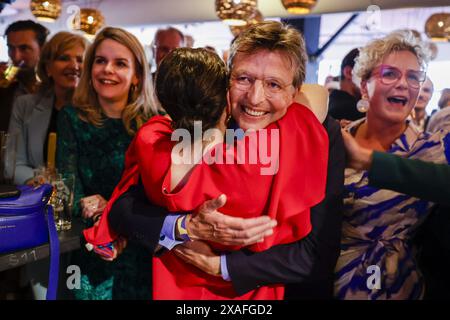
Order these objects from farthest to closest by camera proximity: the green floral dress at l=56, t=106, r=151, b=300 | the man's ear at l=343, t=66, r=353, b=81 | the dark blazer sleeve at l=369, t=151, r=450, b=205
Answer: the green floral dress at l=56, t=106, r=151, b=300, the man's ear at l=343, t=66, r=353, b=81, the dark blazer sleeve at l=369, t=151, r=450, b=205

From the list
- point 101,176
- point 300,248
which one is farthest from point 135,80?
point 300,248

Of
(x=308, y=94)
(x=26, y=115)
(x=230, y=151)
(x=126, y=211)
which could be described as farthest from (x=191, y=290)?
(x=26, y=115)

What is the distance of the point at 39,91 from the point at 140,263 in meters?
0.97

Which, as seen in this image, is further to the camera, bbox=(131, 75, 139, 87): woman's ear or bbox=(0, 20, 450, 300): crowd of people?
bbox=(131, 75, 139, 87): woman's ear

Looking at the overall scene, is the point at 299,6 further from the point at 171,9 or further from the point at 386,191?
the point at 386,191

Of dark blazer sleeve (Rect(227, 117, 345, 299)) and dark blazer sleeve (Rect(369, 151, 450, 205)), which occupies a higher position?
dark blazer sleeve (Rect(369, 151, 450, 205))

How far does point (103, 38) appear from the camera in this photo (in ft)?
5.55

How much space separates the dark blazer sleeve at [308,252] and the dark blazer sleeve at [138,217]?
9.9 inches

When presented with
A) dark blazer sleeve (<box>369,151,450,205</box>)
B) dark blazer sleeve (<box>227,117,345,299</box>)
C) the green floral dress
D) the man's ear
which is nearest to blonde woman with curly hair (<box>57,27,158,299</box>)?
the green floral dress

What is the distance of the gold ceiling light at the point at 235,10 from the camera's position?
1869 millimetres

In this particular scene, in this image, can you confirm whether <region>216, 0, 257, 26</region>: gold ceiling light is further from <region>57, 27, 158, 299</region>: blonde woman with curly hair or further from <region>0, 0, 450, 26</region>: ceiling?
<region>57, 27, 158, 299</region>: blonde woman with curly hair

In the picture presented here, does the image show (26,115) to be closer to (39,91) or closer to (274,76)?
(39,91)

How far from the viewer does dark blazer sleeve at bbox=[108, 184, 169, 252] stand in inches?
55.4

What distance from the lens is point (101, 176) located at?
1788 millimetres
